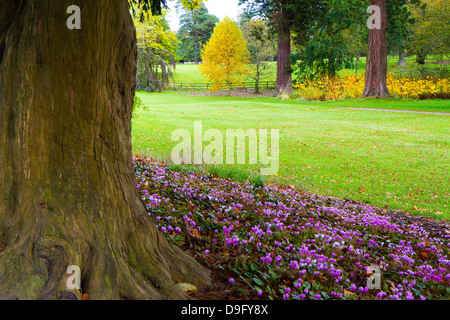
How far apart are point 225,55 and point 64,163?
133ft

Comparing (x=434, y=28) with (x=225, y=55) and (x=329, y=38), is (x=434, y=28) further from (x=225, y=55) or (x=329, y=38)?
(x=225, y=55)

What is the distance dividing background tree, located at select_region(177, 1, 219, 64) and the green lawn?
52302 mm

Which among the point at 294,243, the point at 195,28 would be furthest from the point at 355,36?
the point at 195,28

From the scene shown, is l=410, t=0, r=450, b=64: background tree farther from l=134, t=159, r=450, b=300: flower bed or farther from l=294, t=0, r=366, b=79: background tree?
l=134, t=159, r=450, b=300: flower bed

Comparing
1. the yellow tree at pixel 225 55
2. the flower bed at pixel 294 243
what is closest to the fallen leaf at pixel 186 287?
the flower bed at pixel 294 243

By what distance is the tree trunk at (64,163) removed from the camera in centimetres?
254

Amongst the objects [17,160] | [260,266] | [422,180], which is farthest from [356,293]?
[422,180]

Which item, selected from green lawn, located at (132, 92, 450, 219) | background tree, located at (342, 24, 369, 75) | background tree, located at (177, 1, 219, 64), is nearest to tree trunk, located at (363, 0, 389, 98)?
green lawn, located at (132, 92, 450, 219)

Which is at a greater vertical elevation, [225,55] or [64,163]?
[225,55]

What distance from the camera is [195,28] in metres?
73.8

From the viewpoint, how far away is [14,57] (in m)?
2.76

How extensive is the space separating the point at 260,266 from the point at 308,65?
3420cm

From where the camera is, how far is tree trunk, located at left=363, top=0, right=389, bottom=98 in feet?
79.9
